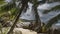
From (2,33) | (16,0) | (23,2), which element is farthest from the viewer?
A: (2,33)

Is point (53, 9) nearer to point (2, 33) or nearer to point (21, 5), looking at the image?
point (21, 5)

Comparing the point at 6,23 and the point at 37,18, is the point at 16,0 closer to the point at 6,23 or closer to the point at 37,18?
the point at 37,18

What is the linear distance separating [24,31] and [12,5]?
258 cm

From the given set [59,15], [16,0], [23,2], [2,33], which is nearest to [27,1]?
[23,2]

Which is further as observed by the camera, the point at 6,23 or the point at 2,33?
the point at 6,23

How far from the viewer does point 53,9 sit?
3.37 m

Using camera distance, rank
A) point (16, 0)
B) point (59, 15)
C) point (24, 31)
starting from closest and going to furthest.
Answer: point (16, 0), point (59, 15), point (24, 31)

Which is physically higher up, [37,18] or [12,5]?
[12,5]

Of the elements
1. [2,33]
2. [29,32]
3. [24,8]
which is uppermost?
[24,8]

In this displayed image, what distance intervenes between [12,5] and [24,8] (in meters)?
0.28

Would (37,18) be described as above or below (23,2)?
below

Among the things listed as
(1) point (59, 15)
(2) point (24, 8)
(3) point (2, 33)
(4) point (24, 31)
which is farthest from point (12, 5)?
(4) point (24, 31)

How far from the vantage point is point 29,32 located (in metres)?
5.26

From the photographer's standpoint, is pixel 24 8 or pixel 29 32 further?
pixel 29 32
